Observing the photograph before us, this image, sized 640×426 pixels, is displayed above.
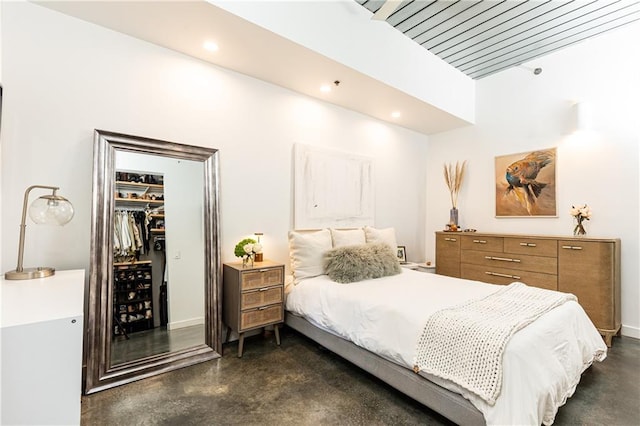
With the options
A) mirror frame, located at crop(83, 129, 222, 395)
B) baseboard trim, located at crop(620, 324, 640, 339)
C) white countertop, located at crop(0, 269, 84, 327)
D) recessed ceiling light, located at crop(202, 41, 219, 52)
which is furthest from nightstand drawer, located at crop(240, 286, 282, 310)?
baseboard trim, located at crop(620, 324, 640, 339)

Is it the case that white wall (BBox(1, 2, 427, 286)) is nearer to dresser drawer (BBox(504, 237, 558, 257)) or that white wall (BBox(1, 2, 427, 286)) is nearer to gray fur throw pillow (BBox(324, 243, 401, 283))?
gray fur throw pillow (BBox(324, 243, 401, 283))

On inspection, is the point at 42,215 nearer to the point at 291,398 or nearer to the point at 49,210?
the point at 49,210

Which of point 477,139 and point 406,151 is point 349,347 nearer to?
point 406,151

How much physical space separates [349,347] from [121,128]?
2491 millimetres

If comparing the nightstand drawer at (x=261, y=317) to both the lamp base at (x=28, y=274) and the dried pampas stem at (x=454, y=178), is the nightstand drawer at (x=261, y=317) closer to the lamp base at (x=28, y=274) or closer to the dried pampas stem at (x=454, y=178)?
the lamp base at (x=28, y=274)

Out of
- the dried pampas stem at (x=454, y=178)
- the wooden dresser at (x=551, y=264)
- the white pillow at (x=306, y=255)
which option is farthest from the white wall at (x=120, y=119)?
the wooden dresser at (x=551, y=264)

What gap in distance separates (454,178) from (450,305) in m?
3.15

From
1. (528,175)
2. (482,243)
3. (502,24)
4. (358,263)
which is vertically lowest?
(358,263)

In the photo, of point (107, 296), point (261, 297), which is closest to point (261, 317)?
point (261, 297)

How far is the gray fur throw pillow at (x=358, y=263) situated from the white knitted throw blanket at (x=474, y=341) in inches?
41.3

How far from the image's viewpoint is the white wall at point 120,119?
2.06 meters

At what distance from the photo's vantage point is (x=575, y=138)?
11.6 ft

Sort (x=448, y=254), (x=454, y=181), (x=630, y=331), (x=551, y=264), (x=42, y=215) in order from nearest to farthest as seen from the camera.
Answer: (x=42, y=215) < (x=630, y=331) < (x=551, y=264) < (x=448, y=254) < (x=454, y=181)

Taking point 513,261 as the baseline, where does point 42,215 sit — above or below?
above
